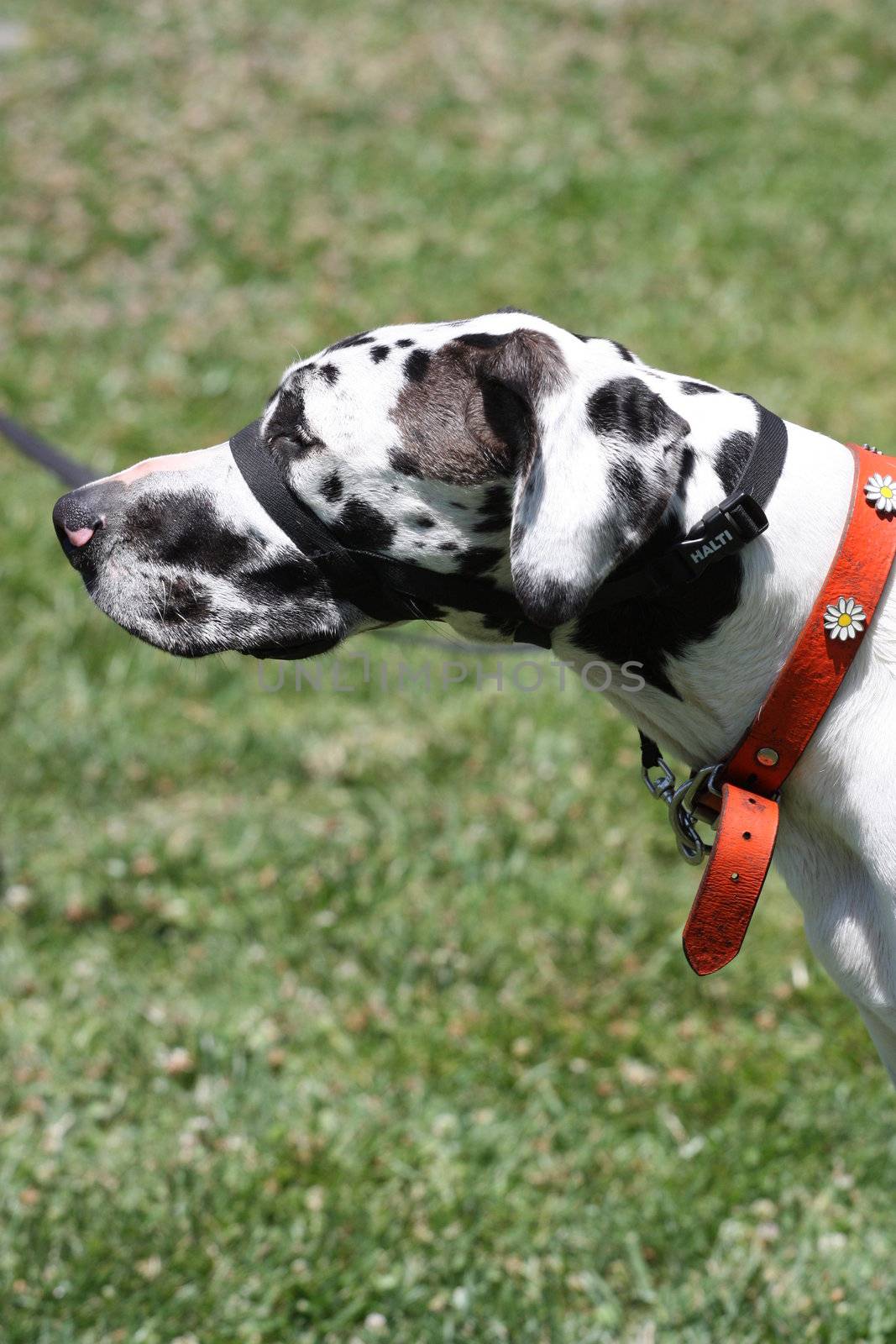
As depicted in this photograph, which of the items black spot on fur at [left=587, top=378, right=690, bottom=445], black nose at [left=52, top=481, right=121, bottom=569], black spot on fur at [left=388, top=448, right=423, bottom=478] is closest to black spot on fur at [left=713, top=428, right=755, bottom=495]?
black spot on fur at [left=587, top=378, right=690, bottom=445]

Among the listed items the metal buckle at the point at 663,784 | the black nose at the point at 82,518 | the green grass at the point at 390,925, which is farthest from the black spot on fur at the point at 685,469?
the green grass at the point at 390,925

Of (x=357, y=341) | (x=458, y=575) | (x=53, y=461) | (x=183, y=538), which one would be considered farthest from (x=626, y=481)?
(x=53, y=461)

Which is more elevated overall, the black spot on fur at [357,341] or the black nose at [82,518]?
the black spot on fur at [357,341]

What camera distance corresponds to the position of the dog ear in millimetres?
2086

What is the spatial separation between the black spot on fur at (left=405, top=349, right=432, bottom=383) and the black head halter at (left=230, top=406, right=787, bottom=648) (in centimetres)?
32

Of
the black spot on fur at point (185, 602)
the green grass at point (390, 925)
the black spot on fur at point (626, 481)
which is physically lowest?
the green grass at point (390, 925)

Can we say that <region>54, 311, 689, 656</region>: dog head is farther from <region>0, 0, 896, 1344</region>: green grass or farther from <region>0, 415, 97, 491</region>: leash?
<region>0, 0, 896, 1344</region>: green grass

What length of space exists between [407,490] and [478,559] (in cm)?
18

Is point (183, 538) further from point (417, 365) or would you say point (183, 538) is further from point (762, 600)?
point (762, 600)

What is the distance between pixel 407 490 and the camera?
2.39 meters

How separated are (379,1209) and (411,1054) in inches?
20.9

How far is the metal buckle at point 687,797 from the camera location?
95.7 inches

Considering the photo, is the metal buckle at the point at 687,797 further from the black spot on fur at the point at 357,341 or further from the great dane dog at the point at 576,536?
the black spot on fur at the point at 357,341

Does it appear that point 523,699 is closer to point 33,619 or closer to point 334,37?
point 33,619
